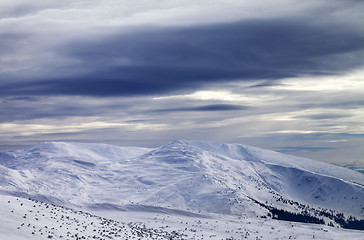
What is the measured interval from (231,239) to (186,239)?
20439 mm

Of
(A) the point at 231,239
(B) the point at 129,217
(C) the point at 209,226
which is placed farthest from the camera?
(B) the point at 129,217

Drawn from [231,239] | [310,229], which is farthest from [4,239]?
[310,229]

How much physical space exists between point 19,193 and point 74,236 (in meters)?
126

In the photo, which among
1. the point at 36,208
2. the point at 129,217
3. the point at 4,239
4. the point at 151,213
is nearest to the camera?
the point at 4,239

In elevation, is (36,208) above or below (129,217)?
above

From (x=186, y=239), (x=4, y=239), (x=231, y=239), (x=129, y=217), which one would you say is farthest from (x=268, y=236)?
(x=4, y=239)

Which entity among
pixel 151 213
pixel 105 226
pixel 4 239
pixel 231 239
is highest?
pixel 4 239

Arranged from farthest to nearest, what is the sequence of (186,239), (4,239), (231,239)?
(231,239), (186,239), (4,239)

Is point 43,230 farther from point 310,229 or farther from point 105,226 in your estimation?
point 310,229

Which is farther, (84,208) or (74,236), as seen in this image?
(84,208)

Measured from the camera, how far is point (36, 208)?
8562cm

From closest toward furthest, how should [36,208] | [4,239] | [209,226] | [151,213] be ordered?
[4,239]
[36,208]
[209,226]
[151,213]

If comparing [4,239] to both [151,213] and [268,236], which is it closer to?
[268,236]

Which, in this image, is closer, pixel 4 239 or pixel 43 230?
pixel 4 239
